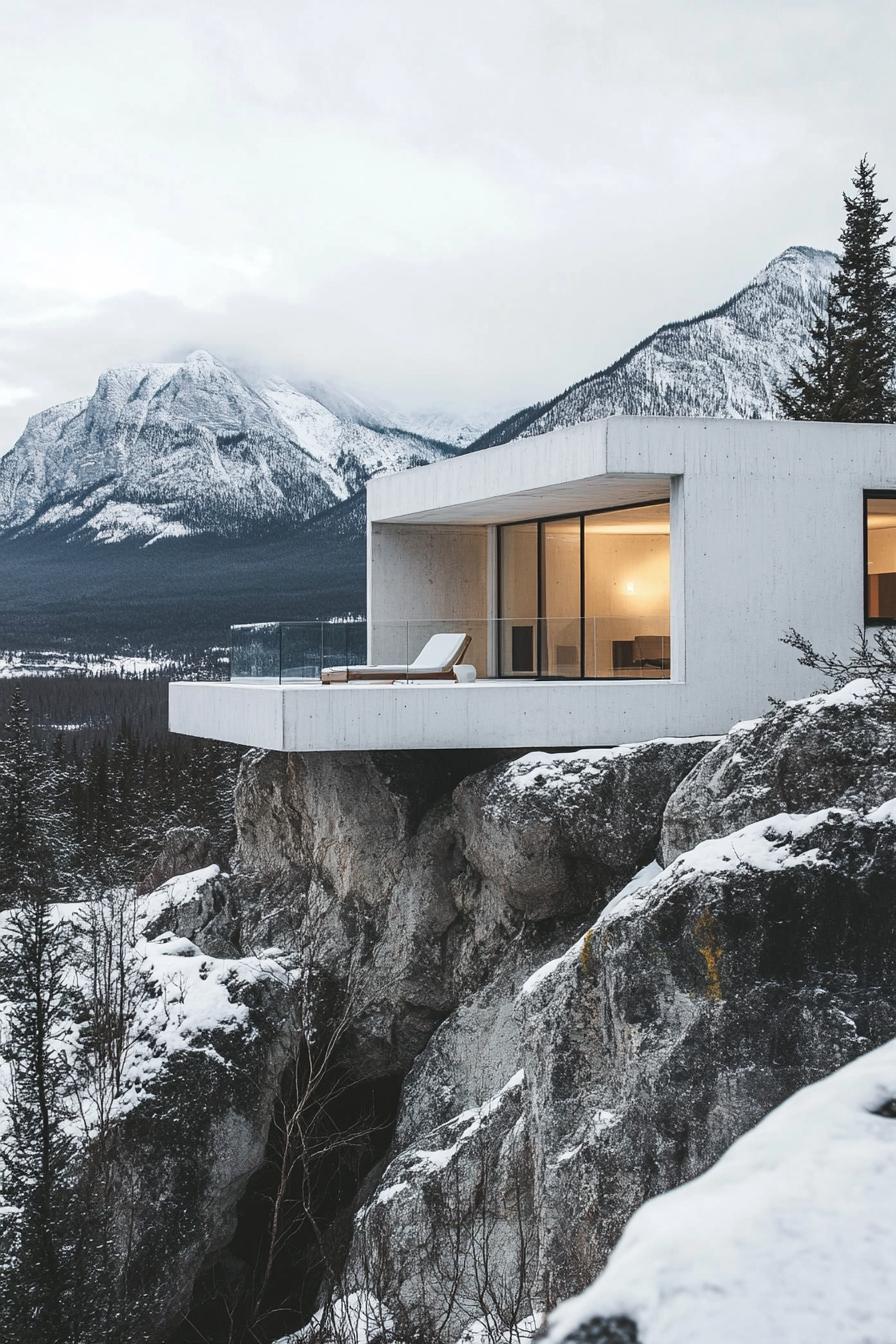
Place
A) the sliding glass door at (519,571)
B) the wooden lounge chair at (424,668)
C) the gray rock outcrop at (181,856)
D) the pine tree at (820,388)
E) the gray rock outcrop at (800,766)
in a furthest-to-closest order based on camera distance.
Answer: the pine tree at (820,388) → the gray rock outcrop at (181,856) → the sliding glass door at (519,571) → the wooden lounge chair at (424,668) → the gray rock outcrop at (800,766)

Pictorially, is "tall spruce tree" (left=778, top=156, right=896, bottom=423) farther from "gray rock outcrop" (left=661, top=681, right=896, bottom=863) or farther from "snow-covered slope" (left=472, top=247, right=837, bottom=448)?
"snow-covered slope" (left=472, top=247, right=837, bottom=448)

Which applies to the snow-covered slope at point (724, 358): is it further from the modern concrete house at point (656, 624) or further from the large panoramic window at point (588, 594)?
the modern concrete house at point (656, 624)

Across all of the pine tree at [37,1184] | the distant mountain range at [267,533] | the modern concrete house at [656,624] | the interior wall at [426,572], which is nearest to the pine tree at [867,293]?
the interior wall at [426,572]

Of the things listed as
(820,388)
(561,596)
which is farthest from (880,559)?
(820,388)

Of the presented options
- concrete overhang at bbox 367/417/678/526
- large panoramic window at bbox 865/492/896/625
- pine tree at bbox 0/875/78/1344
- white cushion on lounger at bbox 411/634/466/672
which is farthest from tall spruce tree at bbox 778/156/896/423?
pine tree at bbox 0/875/78/1344

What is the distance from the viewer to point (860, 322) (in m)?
39.4

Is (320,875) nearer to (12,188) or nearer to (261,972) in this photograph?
(261,972)

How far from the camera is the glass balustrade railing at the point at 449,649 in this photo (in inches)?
688

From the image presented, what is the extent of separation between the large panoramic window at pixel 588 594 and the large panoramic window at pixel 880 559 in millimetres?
2831

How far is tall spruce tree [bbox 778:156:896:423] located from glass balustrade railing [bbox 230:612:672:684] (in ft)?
73.1

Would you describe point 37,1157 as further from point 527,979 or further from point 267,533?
point 267,533

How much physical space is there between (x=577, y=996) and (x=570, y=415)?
110554mm

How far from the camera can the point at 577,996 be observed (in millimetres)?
10789

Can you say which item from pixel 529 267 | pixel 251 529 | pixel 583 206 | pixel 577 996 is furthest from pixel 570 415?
pixel 577 996
